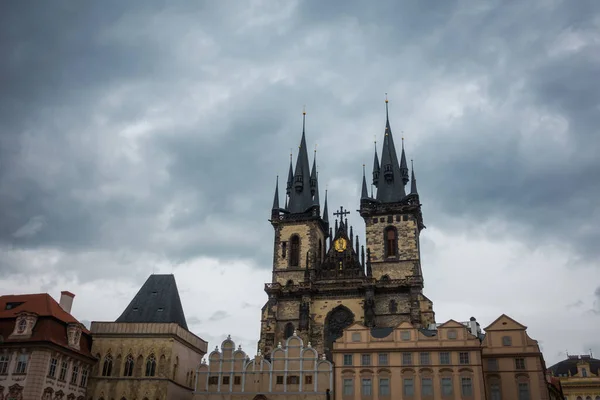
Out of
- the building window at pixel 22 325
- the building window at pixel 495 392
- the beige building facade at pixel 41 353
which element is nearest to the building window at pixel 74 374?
the beige building facade at pixel 41 353

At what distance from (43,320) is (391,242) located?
34.8 meters

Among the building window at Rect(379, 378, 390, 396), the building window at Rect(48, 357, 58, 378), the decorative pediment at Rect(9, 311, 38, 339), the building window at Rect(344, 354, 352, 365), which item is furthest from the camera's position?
the building window at Rect(344, 354, 352, 365)

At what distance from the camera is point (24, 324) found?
135ft

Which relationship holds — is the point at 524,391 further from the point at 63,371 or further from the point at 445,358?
the point at 63,371

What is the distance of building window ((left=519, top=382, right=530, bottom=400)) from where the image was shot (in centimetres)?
4162

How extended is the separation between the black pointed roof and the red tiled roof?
3934mm

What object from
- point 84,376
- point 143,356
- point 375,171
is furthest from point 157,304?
point 375,171

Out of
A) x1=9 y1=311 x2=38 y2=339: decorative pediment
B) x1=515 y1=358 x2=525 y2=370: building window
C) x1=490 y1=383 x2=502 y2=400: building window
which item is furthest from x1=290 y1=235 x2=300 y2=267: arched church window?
x1=9 y1=311 x2=38 y2=339: decorative pediment

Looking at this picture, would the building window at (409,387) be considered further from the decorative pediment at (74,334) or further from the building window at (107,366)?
the decorative pediment at (74,334)

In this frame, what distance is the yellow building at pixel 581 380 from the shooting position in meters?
65.9

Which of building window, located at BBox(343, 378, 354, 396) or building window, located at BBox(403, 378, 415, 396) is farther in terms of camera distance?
building window, located at BBox(343, 378, 354, 396)

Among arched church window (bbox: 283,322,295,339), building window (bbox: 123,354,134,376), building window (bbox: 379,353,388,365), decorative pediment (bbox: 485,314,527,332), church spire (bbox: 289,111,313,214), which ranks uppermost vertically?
church spire (bbox: 289,111,313,214)

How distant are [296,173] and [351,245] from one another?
12.7m

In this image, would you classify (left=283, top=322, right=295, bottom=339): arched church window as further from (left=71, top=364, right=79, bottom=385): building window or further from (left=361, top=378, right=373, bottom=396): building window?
(left=71, top=364, right=79, bottom=385): building window
